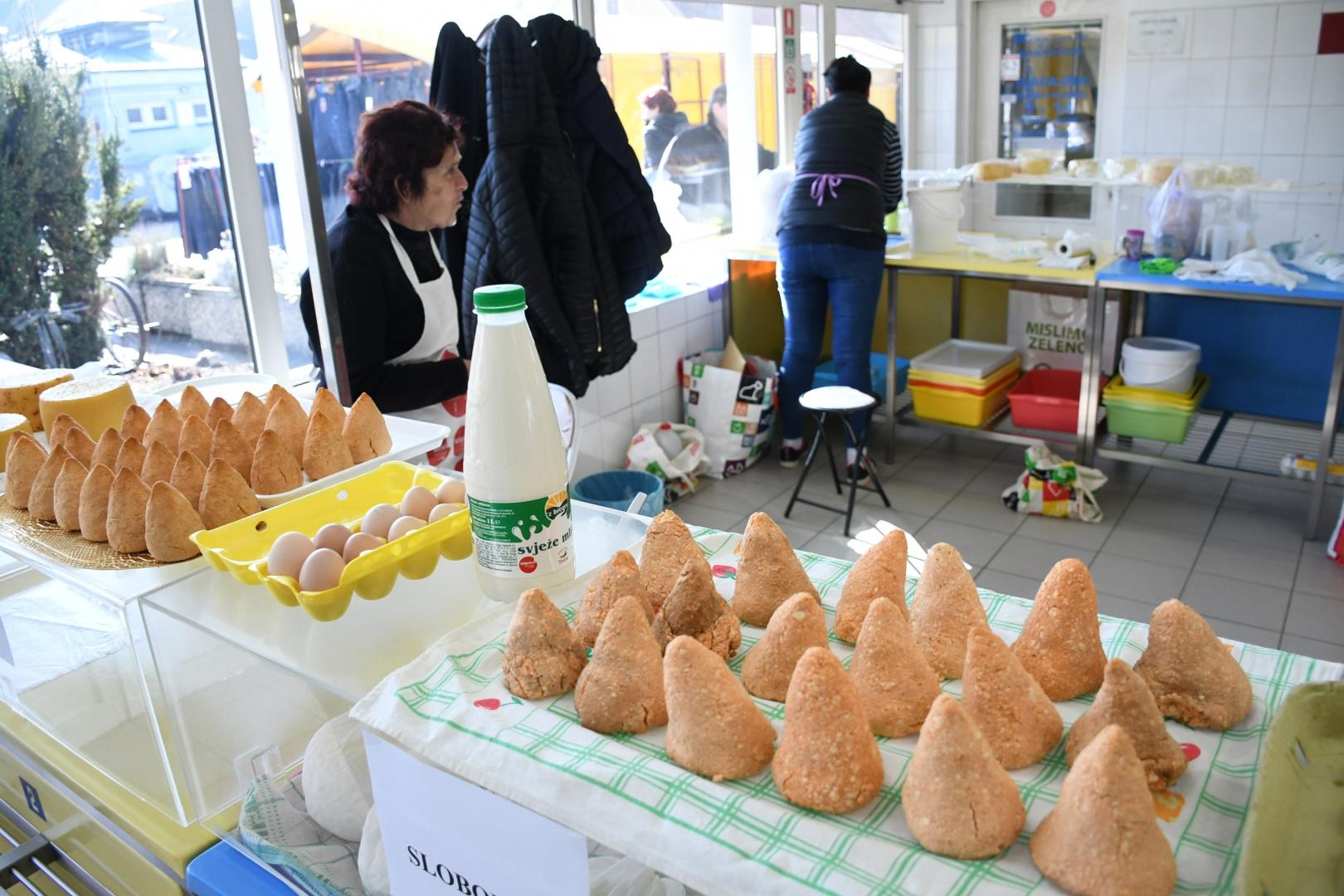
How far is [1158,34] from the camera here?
5203mm

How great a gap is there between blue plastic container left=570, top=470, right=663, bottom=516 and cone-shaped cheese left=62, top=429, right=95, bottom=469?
257 centimetres

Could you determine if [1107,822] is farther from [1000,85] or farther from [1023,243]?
[1000,85]

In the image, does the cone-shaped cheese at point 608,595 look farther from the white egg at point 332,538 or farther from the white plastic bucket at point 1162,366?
the white plastic bucket at point 1162,366

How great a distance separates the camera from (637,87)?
4305mm

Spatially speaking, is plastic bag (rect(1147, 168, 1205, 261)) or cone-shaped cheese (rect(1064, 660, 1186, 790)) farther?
plastic bag (rect(1147, 168, 1205, 261))

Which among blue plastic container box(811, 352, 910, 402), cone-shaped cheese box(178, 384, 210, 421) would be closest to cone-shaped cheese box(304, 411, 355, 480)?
cone-shaped cheese box(178, 384, 210, 421)

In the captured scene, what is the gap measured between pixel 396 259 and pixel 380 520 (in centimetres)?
148

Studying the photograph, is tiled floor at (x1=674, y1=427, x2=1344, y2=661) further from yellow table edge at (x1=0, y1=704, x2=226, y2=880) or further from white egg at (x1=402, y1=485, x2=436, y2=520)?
yellow table edge at (x1=0, y1=704, x2=226, y2=880)

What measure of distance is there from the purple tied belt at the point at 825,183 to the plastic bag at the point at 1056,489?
1334 mm

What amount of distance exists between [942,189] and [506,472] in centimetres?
386

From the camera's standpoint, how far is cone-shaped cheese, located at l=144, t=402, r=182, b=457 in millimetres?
1408

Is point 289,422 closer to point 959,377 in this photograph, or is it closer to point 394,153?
point 394,153

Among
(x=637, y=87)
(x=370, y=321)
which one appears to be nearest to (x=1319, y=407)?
(x=637, y=87)

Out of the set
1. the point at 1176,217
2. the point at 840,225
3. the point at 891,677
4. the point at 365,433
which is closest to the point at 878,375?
the point at 840,225
